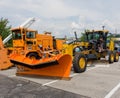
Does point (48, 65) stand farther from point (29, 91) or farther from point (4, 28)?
point (4, 28)

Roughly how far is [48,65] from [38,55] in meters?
4.98

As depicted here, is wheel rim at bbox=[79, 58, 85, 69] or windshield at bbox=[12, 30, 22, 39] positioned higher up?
windshield at bbox=[12, 30, 22, 39]

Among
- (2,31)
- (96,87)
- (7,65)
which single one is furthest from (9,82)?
(2,31)

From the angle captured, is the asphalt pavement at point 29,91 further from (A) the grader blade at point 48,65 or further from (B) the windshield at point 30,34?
(B) the windshield at point 30,34

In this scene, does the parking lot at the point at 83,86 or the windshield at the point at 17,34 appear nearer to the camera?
the parking lot at the point at 83,86

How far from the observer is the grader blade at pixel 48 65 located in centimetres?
948

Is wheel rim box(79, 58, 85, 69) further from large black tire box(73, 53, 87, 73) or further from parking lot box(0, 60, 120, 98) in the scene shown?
parking lot box(0, 60, 120, 98)

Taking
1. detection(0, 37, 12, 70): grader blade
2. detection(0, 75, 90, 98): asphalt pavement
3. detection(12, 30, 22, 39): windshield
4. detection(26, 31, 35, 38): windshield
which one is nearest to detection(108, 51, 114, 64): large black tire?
detection(26, 31, 35, 38): windshield

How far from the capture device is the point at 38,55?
47.6ft

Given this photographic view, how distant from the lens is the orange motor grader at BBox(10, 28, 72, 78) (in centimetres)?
957

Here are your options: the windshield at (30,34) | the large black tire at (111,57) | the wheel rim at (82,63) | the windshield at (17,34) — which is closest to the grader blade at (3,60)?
the windshield at (17,34)

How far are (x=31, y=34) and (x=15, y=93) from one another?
8704 mm

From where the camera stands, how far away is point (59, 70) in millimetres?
9688

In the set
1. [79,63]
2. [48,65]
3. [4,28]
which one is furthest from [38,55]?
[4,28]
